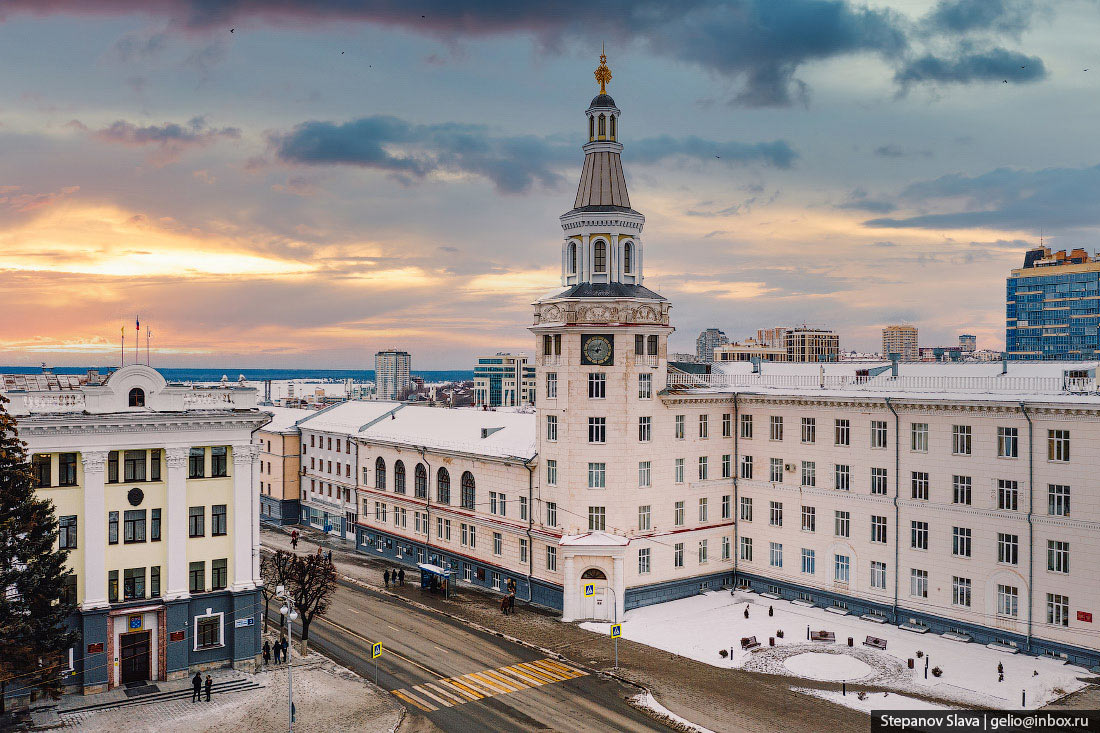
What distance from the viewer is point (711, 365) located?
7206 centimetres

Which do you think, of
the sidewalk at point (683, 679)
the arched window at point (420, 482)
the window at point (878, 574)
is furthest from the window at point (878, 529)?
the arched window at point (420, 482)

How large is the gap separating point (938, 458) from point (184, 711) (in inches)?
1853

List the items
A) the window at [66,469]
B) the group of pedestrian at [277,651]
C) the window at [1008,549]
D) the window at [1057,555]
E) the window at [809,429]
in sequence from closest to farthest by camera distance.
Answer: the window at [66,469], the window at [1057,555], the group of pedestrian at [277,651], the window at [1008,549], the window at [809,429]

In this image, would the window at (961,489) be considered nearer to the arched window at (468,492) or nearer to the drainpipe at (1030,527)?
the drainpipe at (1030,527)

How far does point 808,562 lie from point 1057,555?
17.0m

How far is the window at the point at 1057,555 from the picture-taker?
4722 cm

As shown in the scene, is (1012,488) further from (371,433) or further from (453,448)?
(371,433)

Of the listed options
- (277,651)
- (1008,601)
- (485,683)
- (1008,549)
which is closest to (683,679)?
(485,683)

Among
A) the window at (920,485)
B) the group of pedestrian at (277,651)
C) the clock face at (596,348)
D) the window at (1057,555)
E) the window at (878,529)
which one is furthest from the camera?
the clock face at (596,348)

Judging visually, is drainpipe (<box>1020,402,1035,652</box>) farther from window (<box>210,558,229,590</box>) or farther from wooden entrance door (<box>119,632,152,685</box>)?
wooden entrance door (<box>119,632,152,685</box>)

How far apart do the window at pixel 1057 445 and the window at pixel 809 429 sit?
15738mm

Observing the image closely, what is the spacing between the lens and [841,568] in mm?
58312

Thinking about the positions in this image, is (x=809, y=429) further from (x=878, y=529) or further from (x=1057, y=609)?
(x=1057, y=609)

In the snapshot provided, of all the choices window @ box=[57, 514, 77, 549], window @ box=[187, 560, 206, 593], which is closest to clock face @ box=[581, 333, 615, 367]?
window @ box=[187, 560, 206, 593]
